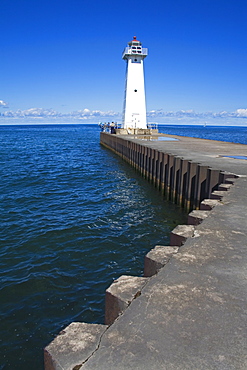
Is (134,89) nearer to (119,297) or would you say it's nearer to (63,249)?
(63,249)

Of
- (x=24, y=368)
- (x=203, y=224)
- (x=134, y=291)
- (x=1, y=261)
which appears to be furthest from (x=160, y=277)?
(x=1, y=261)

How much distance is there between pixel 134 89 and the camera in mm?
38531

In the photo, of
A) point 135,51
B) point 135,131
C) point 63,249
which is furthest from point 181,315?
point 135,51

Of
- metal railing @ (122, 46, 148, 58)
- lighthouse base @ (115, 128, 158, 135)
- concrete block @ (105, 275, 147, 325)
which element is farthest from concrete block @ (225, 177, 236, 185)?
metal railing @ (122, 46, 148, 58)

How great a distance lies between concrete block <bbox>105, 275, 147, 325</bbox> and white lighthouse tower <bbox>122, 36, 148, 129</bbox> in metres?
37.5

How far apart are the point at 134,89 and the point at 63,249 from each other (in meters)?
33.7

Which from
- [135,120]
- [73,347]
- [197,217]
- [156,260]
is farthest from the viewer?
[135,120]

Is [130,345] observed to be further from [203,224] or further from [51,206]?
[51,206]

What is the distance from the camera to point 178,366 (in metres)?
2.11

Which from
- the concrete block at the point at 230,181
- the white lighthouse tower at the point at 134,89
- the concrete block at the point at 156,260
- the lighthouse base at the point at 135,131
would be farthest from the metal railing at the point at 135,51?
the concrete block at the point at 156,260

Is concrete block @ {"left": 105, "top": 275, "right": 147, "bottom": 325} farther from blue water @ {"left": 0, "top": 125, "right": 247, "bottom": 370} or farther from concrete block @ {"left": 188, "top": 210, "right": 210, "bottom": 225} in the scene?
concrete block @ {"left": 188, "top": 210, "right": 210, "bottom": 225}

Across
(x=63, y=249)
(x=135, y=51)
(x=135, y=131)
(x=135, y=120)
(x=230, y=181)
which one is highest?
(x=135, y=51)

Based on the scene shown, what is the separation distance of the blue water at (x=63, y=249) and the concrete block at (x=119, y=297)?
94.6 inches

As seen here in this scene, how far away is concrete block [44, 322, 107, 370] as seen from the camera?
2.18 metres
